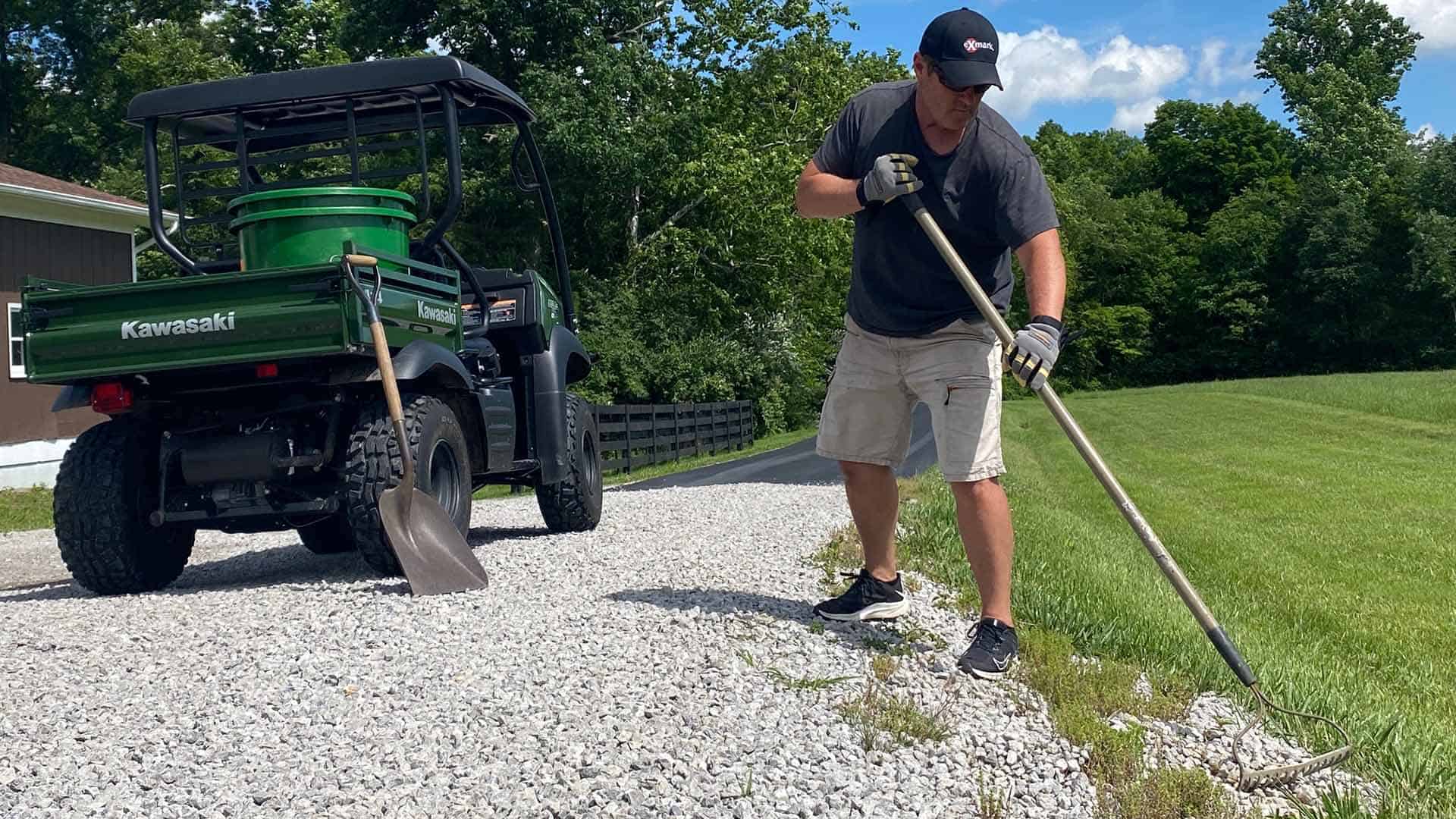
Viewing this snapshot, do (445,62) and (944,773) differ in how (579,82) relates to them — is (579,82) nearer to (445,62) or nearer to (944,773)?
(445,62)

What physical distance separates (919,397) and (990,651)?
3.02 feet

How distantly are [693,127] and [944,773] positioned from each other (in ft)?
83.2

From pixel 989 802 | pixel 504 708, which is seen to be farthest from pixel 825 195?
pixel 989 802

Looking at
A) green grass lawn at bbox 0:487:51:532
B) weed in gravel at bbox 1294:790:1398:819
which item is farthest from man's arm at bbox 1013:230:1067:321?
green grass lawn at bbox 0:487:51:532

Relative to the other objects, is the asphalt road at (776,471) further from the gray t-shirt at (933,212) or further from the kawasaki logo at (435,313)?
the gray t-shirt at (933,212)

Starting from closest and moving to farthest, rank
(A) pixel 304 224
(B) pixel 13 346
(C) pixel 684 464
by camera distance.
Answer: (A) pixel 304 224, (B) pixel 13 346, (C) pixel 684 464

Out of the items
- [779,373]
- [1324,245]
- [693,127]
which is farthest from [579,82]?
[1324,245]

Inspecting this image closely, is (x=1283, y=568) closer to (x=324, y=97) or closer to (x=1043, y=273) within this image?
(x=1043, y=273)

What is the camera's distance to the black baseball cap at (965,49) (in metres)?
3.91

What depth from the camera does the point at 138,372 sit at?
5.77 metres

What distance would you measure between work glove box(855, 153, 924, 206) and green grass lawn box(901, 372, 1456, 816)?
1.65 metres

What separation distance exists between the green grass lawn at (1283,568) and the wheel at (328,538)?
3.36m

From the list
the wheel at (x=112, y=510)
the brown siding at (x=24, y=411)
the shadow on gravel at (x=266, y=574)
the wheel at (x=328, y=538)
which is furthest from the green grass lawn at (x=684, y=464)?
the wheel at (x=112, y=510)

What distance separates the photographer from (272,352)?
5598 mm
